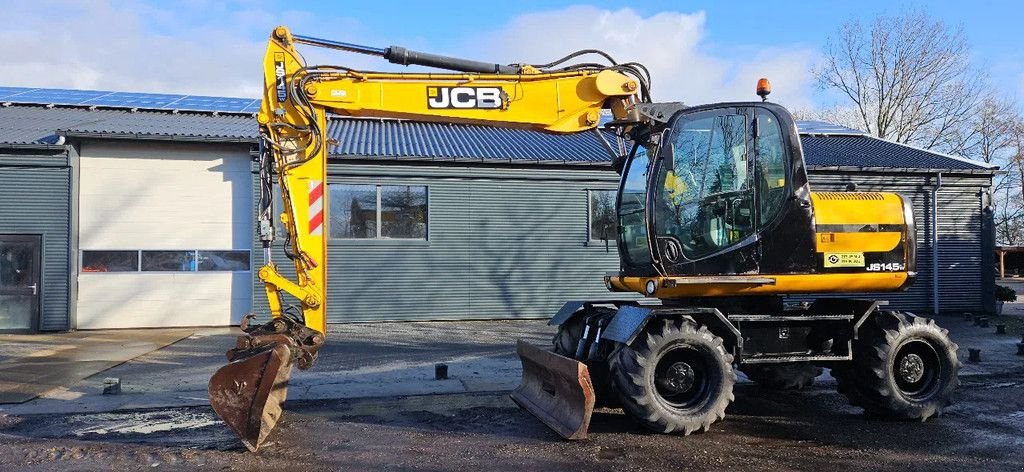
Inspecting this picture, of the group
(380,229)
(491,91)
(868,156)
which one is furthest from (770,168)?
(868,156)

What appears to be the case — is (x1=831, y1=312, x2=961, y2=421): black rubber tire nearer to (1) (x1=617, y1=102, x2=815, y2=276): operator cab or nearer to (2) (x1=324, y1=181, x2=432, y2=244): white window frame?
(1) (x1=617, y1=102, x2=815, y2=276): operator cab

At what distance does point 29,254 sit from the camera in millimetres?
14125

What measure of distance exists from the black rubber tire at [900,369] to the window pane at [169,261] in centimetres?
1251

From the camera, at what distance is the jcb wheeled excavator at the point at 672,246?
20.3 feet

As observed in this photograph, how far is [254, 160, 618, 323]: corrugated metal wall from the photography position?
15086mm

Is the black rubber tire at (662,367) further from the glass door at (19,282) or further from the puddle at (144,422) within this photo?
the glass door at (19,282)

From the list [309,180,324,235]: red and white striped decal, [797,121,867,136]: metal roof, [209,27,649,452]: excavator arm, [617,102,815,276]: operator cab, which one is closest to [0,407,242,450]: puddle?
[209,27,649,452]: excavator arm

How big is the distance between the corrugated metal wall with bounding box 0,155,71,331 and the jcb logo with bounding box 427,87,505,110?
434 inches

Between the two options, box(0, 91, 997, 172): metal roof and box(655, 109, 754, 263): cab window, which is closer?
box(655, 109, 754, 263): cab window

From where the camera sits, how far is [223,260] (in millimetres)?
14820

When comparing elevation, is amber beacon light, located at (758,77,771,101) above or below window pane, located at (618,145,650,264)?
above

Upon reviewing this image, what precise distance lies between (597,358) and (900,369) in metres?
2.98

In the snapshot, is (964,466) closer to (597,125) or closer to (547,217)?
(597,125)

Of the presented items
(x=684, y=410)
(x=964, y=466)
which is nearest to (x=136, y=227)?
(x=684, y=410)
